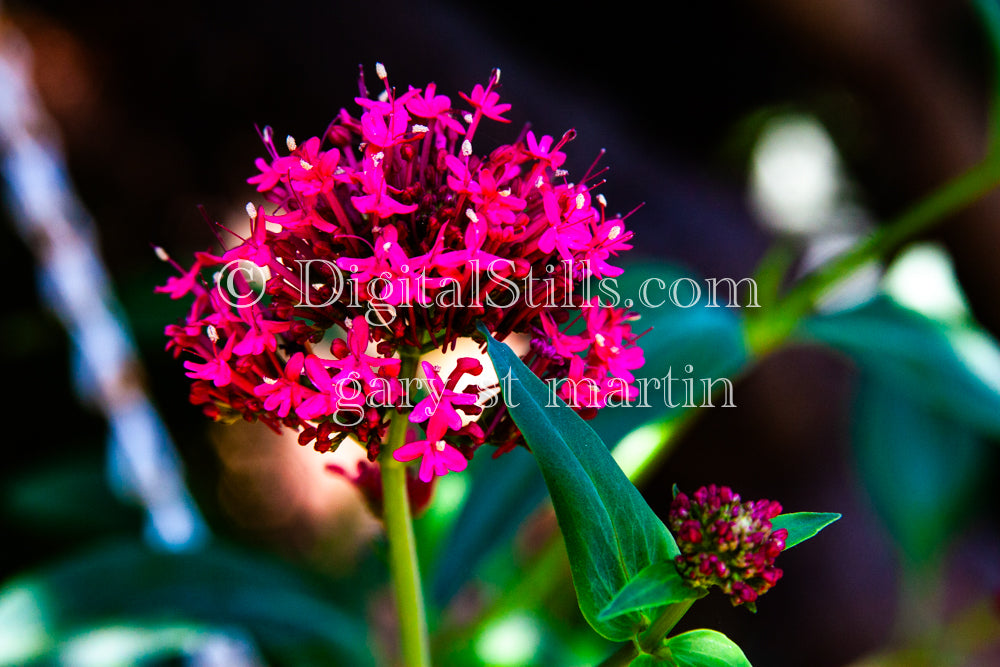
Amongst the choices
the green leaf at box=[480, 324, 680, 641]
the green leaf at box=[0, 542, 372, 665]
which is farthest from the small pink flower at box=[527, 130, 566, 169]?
the green leaf at box=[0, 542, 372, 665]

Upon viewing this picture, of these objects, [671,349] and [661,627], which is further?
[671,349]

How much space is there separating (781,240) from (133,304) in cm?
174

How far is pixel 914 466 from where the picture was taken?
165 cm

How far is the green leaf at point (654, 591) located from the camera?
1.71 feet

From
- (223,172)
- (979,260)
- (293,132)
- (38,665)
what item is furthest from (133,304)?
(979,260)

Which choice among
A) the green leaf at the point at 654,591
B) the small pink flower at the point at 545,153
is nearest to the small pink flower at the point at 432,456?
the green leaf at the point at 654,591

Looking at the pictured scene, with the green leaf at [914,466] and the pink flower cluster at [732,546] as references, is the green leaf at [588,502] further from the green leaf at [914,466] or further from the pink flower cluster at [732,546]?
the green leaf at [914,466]

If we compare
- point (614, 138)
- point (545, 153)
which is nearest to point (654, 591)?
point (545, 153)

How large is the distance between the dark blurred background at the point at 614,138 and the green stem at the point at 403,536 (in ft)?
3.63

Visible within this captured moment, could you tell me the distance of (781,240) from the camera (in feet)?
7.25

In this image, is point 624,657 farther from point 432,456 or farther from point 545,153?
point 545,153

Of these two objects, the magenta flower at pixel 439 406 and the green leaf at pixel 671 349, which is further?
the green leaf at pixel 671 349

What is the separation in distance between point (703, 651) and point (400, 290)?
1.18 feet

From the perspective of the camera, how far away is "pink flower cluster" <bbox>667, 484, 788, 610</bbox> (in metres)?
0.54
